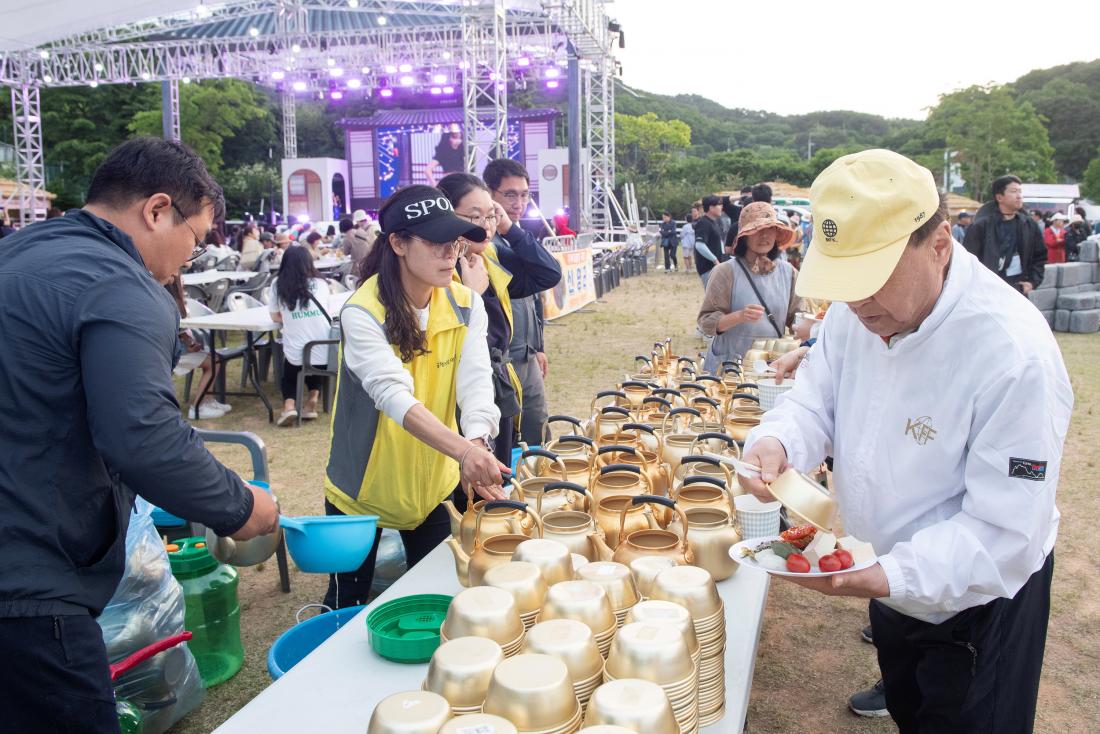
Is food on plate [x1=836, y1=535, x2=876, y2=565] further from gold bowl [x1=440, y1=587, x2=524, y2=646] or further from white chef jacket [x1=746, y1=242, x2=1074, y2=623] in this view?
gold bowl [x1=440, y1=587, x2=524, y2=646]

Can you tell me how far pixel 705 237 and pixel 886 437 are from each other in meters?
8.77

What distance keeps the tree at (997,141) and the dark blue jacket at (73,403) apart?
6197cm

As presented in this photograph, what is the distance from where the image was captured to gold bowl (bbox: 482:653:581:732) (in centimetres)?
118

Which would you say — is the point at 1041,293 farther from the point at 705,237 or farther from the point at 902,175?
the point at 902,175

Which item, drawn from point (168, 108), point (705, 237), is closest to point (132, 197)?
point (705, 237)

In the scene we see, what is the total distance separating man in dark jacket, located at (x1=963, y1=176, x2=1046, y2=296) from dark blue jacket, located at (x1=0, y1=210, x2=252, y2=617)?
8027 mm

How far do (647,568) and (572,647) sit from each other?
1.44ft

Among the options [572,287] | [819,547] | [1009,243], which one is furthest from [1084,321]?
[819,547]

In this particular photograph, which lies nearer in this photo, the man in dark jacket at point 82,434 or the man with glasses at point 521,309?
the man in dark jacket at point 82,434

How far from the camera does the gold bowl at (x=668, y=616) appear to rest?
139 cm

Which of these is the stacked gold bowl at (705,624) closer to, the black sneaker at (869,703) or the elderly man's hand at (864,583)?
the elderly man's hand at (864,583)

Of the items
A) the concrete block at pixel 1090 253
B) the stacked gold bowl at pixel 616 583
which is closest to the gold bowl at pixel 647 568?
the stacked gold bowl at pixel 616 583

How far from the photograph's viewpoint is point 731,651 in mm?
1737

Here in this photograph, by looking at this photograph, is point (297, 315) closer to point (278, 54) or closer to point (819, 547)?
point (819, 547)
